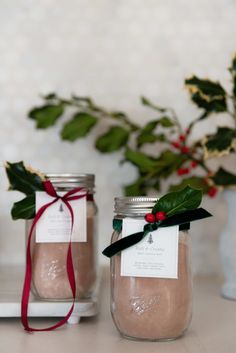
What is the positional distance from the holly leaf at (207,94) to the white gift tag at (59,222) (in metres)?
0.36

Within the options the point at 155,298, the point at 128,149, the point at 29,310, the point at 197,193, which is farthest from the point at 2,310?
the point at 128,149

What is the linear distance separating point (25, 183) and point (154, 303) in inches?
12.5

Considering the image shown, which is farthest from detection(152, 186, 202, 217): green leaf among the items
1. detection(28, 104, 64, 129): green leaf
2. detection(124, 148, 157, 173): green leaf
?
detection(28, 104, 64, 129): green leaf

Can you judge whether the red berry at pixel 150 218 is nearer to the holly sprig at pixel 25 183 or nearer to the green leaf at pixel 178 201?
the green leaf at pixel 178 201

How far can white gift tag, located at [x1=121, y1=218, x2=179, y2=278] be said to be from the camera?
0.81 meters

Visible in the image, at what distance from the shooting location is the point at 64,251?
95 centimetres

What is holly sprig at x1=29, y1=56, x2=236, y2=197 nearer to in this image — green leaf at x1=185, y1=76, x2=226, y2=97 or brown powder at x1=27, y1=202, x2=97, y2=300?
green leaf at x1=185, y1=76, x2=226, y2=97

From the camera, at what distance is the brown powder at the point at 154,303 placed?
2.65 feet

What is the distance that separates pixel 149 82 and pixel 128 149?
208 mm

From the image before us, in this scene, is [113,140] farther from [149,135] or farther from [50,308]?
[50,308]

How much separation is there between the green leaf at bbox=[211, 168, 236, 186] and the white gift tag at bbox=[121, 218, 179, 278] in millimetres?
353

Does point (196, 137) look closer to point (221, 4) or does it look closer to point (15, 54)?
point (221, 4)

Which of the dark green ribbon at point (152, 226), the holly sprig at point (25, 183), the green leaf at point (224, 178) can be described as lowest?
the dark green ribbon at point (152, 226)

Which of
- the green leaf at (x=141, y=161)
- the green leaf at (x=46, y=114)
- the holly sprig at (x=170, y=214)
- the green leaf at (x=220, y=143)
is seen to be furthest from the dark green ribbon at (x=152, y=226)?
the green leaf at (x=46, y=114)
